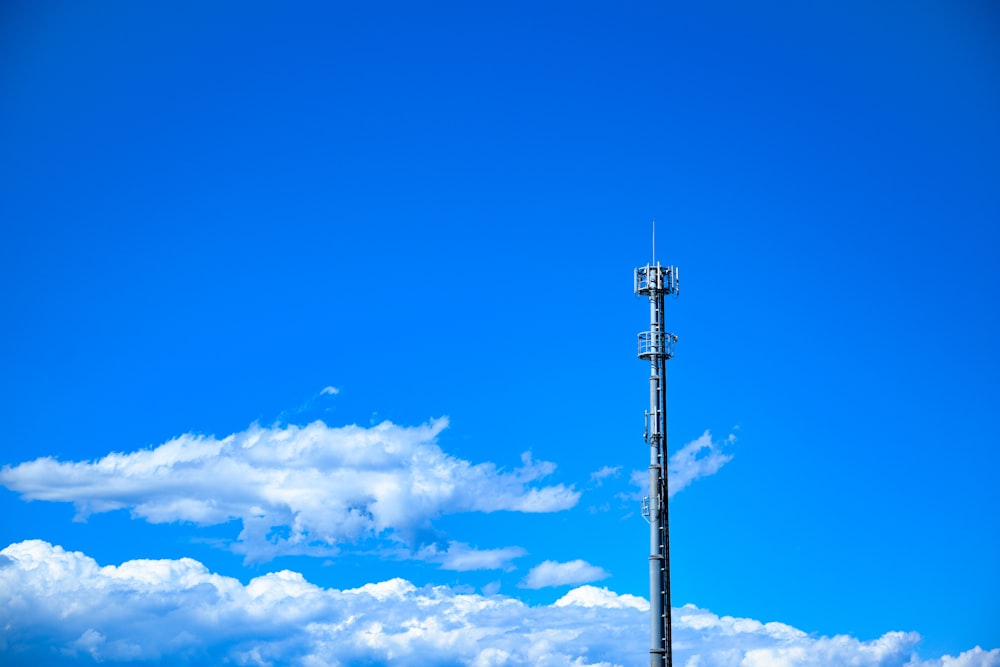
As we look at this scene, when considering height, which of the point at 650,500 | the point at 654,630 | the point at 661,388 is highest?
the point at 661,388

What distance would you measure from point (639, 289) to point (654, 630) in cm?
2670

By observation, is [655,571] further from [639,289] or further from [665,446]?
[639,289]

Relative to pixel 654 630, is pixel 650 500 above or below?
above

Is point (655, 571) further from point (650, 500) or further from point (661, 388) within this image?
point (661, 388)

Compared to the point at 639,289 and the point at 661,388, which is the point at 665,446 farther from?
the point at 639,289

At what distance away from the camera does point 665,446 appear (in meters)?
113

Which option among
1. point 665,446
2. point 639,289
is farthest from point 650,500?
point 639,289

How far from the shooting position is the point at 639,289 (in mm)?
115438

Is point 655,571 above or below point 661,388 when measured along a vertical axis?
below

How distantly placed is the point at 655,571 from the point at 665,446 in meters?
9.81

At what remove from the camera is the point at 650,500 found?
112 meters

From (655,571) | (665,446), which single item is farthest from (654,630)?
(665,446)

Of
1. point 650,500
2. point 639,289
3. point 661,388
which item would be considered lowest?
point 650,500

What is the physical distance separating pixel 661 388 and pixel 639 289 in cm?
814
